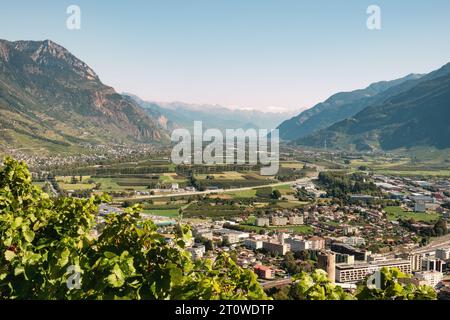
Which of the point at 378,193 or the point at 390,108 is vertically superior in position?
the point at 390,108

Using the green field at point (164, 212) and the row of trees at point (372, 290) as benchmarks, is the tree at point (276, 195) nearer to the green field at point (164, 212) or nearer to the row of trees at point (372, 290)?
the green field at point (164, 212)

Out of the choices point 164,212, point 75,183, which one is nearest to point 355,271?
point 164,212

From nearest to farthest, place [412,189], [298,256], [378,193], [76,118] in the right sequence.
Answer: [298,256] < [378,193] < [412,189] < [76,118]

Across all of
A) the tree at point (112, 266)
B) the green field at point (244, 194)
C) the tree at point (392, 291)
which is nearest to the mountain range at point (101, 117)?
the green field at point (244, 194)

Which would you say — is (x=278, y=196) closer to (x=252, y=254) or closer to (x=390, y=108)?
(x=252, y=254)

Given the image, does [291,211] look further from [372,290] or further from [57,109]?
[57,109]

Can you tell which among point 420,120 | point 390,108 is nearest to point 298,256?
point 420,120
